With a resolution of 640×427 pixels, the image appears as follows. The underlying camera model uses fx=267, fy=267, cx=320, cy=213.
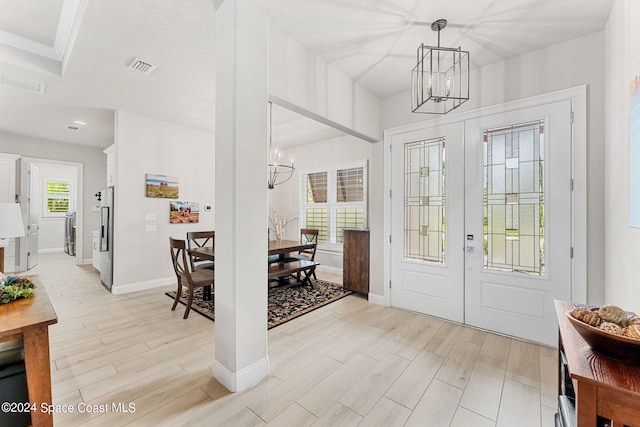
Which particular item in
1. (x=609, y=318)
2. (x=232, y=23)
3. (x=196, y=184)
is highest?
(x=232, y=23)

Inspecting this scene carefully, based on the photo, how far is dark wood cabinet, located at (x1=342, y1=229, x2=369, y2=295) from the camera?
4.14 metres

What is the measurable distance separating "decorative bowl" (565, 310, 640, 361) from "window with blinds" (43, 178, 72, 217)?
1175cm

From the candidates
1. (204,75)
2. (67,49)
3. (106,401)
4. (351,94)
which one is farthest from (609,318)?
(67,49)

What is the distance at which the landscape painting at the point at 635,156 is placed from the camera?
145 centimetres

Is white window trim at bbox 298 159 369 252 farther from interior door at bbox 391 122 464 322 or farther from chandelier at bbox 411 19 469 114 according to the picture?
chandelier at bbox 411 19 469 114

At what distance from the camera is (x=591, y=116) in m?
2.41

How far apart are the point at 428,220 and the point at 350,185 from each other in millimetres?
2419

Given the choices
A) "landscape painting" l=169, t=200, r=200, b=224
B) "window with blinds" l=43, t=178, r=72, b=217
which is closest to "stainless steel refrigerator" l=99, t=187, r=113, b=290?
"landscape painting" l=169, t=200, r=200, b=224

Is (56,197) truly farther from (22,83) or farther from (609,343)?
(609,343)

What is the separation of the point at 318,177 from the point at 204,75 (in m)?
3.31

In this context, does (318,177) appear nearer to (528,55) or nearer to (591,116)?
(528,55)

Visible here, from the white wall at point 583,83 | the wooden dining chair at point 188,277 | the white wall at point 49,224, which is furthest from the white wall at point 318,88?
the white wall at point 49,224

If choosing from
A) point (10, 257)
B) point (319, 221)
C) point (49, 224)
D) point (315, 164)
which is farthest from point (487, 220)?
point (49, 224)

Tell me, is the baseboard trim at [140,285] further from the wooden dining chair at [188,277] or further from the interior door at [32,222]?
the interior door at [32,222]
